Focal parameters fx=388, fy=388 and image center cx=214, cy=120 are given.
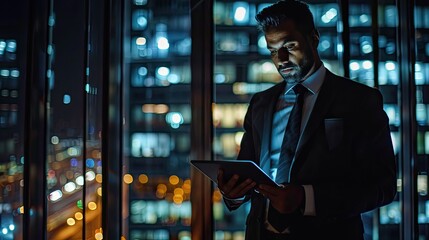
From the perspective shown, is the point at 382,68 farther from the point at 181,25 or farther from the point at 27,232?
the point at 27,232

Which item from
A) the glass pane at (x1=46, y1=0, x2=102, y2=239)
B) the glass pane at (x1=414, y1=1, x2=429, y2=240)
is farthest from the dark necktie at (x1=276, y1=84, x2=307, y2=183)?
the glass pane at (x1=46, y1=0, x2=102, y2=239)

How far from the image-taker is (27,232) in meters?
2.82

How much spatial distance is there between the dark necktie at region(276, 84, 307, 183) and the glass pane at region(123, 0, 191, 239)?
1.07 m

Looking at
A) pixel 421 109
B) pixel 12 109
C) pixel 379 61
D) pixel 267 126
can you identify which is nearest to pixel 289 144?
pixel 267 126

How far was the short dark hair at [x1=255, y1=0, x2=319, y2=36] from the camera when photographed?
168 centimetres

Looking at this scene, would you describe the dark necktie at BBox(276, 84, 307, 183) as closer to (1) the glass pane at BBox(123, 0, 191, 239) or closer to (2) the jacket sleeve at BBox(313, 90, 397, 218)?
(2) the jacket sleeve at BBox(313, 90, 397, 218)

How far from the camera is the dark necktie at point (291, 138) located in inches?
65.2

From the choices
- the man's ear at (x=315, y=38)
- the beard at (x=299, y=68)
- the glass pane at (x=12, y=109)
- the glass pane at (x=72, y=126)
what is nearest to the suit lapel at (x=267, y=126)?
the beard at (x=299, y=68)

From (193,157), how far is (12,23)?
172 centimetres

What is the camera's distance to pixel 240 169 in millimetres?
1476

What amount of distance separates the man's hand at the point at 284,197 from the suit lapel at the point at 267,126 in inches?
11.4

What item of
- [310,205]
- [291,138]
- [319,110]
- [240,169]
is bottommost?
[310,205]

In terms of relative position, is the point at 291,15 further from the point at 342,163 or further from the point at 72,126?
the point at 72,126

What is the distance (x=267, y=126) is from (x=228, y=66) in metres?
1.36
